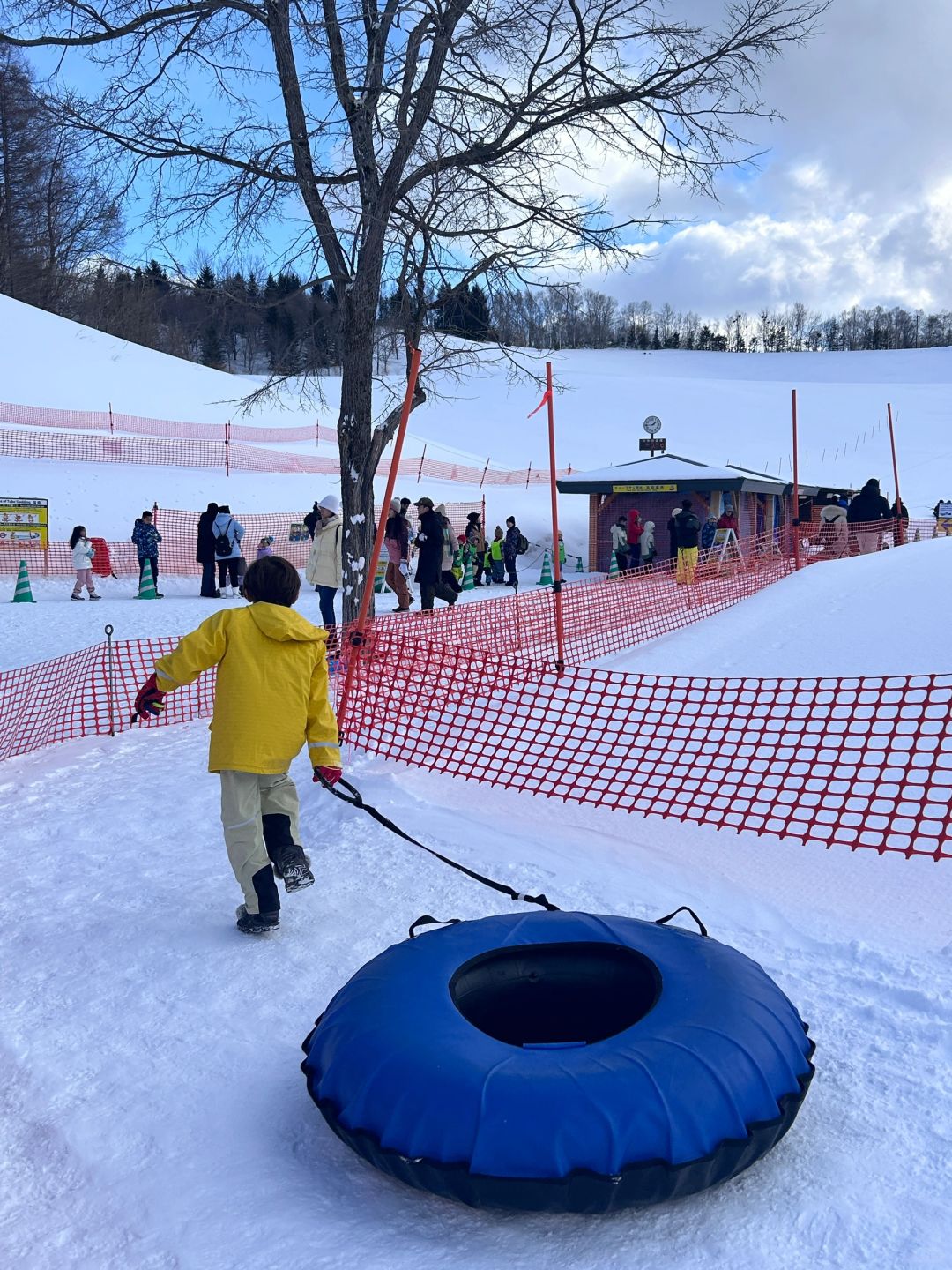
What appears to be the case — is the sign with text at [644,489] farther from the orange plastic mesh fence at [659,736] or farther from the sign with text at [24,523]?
the orange plastic mesh fence at [659,736]

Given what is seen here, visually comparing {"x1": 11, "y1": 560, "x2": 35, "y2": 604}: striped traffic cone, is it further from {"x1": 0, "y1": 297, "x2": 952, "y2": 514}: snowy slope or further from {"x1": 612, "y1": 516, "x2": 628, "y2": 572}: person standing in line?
{"x1": 612, "y1": 516, "x2": 628, "y2": 572}: person standing in line

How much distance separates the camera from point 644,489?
21547mm

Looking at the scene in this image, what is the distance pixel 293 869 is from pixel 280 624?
1.02 meters

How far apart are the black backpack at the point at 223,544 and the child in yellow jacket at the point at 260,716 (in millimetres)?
11558

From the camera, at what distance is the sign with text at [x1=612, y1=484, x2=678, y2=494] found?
21.4 meters

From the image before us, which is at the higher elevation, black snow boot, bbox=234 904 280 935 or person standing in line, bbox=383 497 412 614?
person standing in line, bbox=383 497 412 614

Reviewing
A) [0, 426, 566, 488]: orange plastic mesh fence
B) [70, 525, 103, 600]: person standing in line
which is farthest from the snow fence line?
[0, 426, 566, 488]: orange plastic mesh fence

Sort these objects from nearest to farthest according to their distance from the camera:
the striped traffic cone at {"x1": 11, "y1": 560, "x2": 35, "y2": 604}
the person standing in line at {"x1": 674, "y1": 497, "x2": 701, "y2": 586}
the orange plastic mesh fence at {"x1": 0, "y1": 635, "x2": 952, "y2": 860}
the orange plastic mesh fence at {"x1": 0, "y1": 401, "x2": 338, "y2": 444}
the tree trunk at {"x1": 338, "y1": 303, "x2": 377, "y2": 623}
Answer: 1. the orange plastic mesh fence at {"x1": 0, "y1": 635, "x2": 952, "y2": 860}
2. the tree trunk at {"x1": 338, "y1": 303, "x2": 377, "y2": 623}
3. the striped traffic cone at {"x1": 11, "y1": 560, "x2": 35, "y2": 604}
4. the person standing in line at {"x1": 674, "y1": 497, "x2": 701, "y2": 586}
5. the orange plastic mesh fence at {"x1": 0, "y1": 401, "x2": 338, "y2": 444}

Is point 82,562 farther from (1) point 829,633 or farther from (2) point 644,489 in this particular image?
(1) point 829,633

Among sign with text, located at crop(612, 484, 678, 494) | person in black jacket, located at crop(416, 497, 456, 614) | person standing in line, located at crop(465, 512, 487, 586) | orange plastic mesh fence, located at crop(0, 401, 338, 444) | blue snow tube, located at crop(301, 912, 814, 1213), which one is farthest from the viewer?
orange plastic mesh fence, located at crop(0, 401, 338, 444)

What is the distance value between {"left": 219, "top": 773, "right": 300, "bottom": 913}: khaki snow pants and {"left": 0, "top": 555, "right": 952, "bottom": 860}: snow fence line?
75.9 inches

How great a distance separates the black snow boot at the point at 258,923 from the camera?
4.13 meters

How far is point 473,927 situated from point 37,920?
7.31 ft

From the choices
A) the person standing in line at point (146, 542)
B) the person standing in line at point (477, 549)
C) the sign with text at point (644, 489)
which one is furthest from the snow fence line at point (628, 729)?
the sign with text at point (644, 489)
